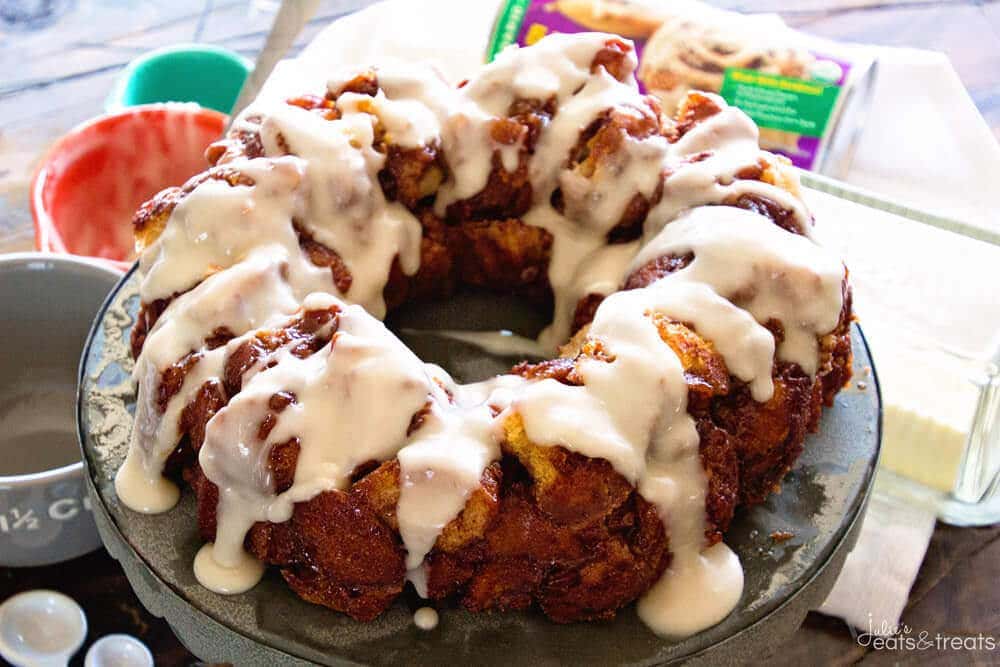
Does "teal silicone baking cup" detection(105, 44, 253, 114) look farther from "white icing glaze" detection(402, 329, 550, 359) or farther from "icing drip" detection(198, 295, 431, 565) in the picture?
"icing drip" detection(198, 295, 431, 565)

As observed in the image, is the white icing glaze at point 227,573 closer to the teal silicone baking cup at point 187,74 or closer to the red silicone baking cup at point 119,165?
the red silicone baking cup at point 119,165

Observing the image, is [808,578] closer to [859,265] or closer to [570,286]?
[570,286]

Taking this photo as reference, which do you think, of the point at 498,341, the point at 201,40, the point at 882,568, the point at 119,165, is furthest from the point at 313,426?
the point at 201,40

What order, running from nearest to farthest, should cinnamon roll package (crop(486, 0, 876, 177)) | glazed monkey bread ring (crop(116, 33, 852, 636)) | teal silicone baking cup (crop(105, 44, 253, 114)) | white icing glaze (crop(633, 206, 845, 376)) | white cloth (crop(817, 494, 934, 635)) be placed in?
glazed monkey bread ring (crop(116, 33, 852, 636)) < white icing glaze (crop(633, 206, 845, 376)) < white cloth (crop(817, 494, 934, 635)) < cinnamon roll package (crop(486, 0, 876, 177)) < teal silicone baking cup (crop(105, 44, 253, 114))

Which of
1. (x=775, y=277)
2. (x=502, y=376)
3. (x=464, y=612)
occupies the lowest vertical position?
(x=464, y=612)

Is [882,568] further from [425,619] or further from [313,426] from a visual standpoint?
[313,426]

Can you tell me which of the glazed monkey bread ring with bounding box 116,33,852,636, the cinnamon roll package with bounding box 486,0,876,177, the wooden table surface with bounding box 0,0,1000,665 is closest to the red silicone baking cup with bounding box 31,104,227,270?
the wooden table surface with bounding box 0,0,1000,665
